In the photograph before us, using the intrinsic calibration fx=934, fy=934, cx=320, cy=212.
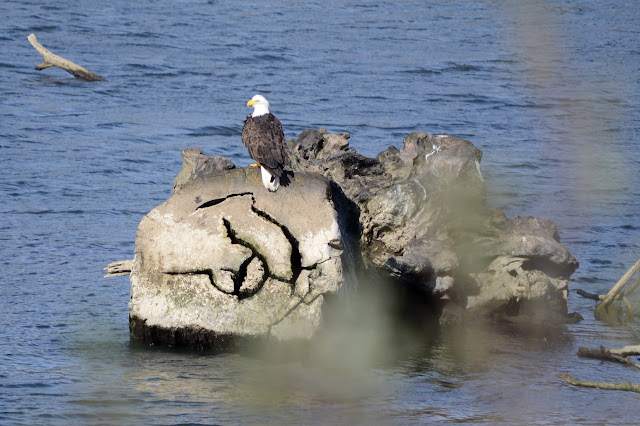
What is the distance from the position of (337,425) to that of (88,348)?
7.58ft

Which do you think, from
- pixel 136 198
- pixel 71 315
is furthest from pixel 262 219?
pixel 136 198

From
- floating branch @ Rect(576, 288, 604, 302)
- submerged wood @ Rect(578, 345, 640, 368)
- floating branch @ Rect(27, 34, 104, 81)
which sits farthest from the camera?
floating branch @ Rect(27, 34, 104, 81)

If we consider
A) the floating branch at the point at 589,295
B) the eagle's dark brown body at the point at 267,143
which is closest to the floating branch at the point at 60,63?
the eagle's dark brown body at the point at 267,143

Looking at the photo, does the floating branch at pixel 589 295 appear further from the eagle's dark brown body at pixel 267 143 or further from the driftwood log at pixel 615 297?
the eagle's dark brown body at pixel 267 143

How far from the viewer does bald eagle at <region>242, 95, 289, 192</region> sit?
6.19 metres

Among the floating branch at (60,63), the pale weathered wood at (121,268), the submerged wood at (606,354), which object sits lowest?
the submerged wood at (606,354)

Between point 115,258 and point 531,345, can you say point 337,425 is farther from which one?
point 115,258

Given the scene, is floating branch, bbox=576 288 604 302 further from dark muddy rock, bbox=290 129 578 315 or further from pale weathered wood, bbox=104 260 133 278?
pale weathered wood, bbox=104 260 133 278

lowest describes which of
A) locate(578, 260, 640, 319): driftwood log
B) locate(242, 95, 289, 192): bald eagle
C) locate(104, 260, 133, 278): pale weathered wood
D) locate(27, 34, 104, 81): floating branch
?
locate(578, 260, 640, 319): driftwood log

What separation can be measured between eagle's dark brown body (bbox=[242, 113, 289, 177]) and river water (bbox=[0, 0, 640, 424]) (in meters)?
1.24

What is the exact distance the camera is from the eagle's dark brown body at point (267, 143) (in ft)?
20.4

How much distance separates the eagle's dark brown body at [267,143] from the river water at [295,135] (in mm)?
1245

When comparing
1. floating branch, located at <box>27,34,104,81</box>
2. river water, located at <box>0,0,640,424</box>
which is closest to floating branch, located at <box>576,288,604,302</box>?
river water, located at <box>0,0,640,424</box>

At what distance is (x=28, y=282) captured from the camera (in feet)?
26.8
